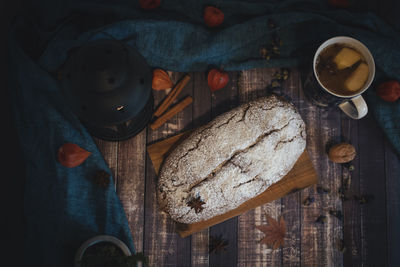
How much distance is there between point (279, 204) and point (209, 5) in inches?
47.1

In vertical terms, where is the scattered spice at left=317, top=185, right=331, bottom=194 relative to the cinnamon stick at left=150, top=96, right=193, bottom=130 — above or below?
below

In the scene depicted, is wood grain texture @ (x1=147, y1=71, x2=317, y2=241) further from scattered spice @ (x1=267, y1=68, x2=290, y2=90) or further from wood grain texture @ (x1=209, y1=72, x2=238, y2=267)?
scattered spice @ (x1=267, y1=68, x2=290, y2=90)

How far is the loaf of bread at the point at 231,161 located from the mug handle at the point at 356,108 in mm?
285

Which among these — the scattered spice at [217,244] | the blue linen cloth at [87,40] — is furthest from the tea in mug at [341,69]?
the scattered spice at [217,244]

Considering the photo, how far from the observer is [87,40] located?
1.56 meters

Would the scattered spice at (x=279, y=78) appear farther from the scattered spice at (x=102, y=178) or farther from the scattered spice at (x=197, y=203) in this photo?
the scattered spice at (x=102, y=178)

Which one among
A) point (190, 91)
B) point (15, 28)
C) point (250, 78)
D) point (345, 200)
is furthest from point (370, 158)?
point (15, 28)

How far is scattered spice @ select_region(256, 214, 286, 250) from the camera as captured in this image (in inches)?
67.0

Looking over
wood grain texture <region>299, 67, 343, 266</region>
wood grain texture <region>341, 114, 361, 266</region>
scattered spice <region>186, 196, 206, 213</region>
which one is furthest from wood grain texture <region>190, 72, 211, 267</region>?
wood grain texture <region>341, 114, 361, 266</region>

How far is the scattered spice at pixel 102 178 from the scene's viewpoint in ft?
5.24

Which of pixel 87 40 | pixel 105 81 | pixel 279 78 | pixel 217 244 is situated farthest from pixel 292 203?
pixel 87 40

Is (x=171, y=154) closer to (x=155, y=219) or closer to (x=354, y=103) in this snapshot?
(x=155, y=219)

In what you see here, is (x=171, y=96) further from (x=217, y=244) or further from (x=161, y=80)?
(x=217, y=244)

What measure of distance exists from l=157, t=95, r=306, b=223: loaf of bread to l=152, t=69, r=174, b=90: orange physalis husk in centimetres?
35
